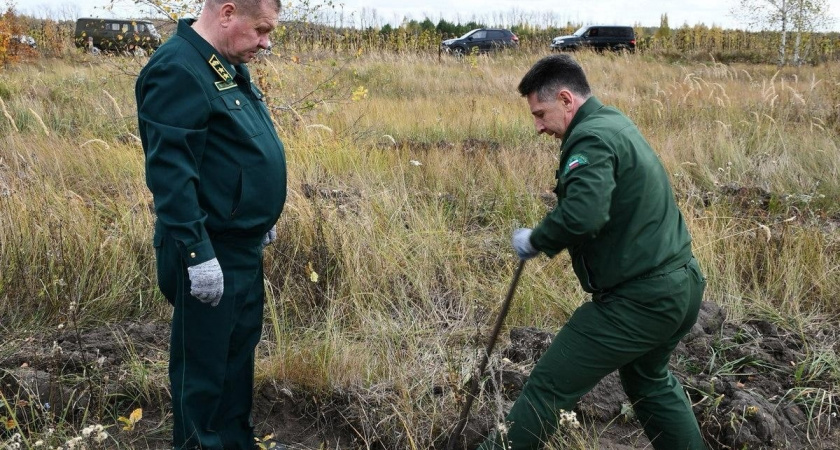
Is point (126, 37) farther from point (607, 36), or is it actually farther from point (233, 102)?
point (607, 36)

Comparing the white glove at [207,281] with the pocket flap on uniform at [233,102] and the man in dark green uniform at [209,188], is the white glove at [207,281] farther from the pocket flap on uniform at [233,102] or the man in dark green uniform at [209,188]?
the pocket flap on uniform at [233,102]

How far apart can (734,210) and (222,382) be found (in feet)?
14.7

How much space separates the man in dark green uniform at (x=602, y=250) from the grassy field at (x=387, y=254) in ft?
2.55

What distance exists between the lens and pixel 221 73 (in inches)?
101

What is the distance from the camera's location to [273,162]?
8.77ft

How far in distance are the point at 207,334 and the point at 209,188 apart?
0.53m

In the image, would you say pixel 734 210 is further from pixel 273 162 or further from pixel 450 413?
pixel 273 162

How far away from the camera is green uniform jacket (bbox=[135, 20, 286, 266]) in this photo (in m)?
2.38

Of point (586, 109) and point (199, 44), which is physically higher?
point (199, 44)

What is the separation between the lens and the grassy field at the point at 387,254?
351cm

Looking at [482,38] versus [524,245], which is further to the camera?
[482,38]

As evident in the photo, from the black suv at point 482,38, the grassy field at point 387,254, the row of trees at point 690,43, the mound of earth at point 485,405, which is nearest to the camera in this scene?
the mound of earth at point 485,405

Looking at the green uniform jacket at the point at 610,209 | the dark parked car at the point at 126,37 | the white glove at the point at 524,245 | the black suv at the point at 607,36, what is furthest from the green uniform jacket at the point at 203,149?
the black suv at the point at 607,36

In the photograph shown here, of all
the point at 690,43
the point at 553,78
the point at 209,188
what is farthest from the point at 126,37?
the point at 690,43
